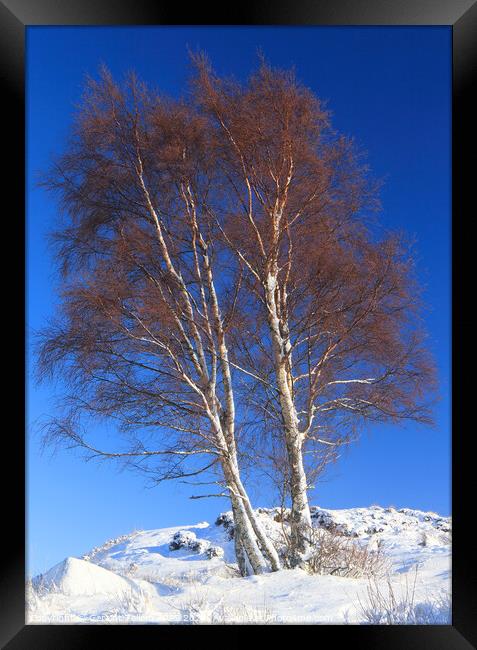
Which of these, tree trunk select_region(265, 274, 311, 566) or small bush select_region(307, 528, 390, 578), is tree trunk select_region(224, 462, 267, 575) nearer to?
tree trunk select_region(265, 274, 311, 566)

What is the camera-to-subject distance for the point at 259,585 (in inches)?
180

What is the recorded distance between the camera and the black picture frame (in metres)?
3.44

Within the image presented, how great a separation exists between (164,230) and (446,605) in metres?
3.96

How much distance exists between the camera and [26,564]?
3594 millimetres

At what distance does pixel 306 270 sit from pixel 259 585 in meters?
2.78

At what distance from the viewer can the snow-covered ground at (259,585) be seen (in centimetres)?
402

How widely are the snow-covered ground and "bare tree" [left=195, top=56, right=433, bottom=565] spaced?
2.83 feet

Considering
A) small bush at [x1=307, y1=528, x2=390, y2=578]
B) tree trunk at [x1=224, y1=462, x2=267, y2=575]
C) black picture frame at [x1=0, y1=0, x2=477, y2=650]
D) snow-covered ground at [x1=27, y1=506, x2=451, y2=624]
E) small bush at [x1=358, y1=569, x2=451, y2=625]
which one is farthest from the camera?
tree trunk at [x1=224, y1=462, x2=267, y2=575]

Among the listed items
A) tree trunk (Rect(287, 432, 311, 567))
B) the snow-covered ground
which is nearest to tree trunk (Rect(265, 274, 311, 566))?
tree trunk (Rect(287, 432, 311, 567))
